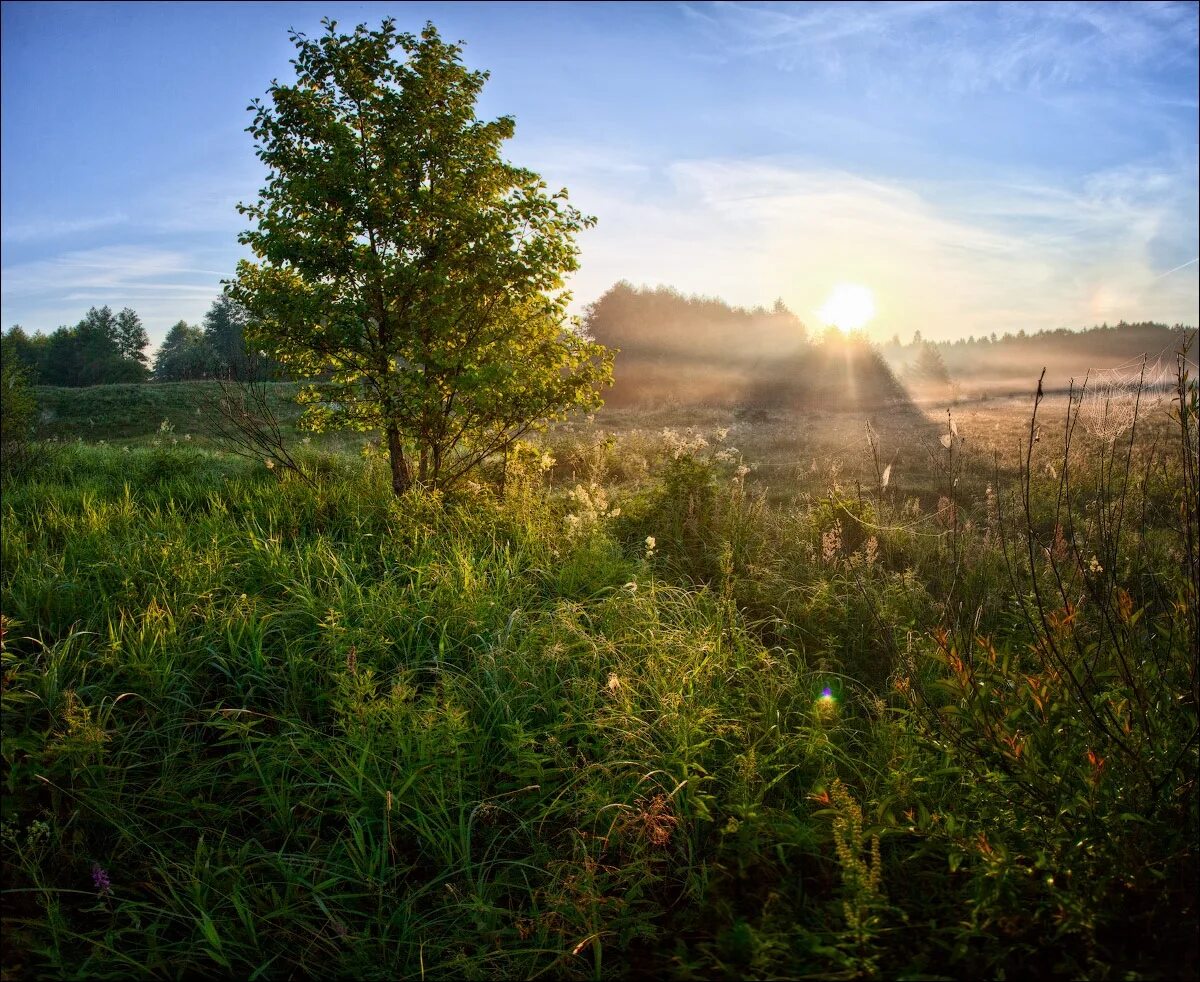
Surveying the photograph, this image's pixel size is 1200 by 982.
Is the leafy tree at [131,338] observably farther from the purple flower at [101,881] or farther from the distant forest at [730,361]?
the purple flower at [101,881]

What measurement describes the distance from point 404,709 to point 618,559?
2755mm

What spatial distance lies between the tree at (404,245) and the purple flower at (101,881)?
4.18 m

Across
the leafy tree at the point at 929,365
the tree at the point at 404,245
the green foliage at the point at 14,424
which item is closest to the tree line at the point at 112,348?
the green foliage at the point at 14,424

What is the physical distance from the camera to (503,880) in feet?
8.59

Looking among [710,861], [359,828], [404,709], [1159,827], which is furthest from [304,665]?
[1159,827]

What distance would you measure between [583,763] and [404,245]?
531 cm

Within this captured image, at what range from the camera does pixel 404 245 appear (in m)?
6.62

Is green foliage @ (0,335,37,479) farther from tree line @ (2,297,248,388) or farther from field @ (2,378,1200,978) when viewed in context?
tree line @ (2,297,248,388)

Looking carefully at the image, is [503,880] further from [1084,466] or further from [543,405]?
[1084,466]

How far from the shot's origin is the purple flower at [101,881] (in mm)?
2500

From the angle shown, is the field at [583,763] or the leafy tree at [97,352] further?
the leafy tree at [97,352]

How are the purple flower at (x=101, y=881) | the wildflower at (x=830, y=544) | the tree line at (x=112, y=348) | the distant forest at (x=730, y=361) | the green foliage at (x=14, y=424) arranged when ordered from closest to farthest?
the purple flower at (x=101, y=881)
the wildflower at (x=830, y=544)
the green foliage at (x=14, y=424)
the distant forest at (x=730, y=361)
the tree line at (x=112, y=348)

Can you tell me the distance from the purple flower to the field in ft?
0.29

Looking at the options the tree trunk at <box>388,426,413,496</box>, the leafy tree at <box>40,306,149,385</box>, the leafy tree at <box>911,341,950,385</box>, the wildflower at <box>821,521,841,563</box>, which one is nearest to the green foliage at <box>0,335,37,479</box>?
the tree trunk at <box>388,426,413,496</box>
